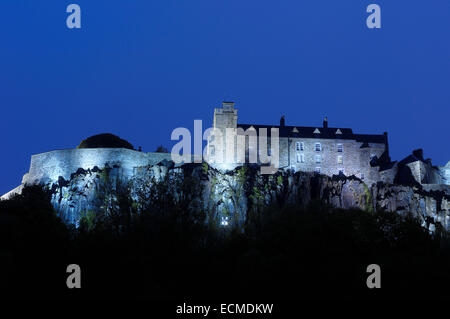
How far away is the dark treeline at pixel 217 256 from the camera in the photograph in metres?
37.2

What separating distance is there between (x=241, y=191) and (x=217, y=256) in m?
20.6

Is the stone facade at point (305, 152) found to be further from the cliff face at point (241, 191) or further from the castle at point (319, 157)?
the cliff face at point (241, 191)

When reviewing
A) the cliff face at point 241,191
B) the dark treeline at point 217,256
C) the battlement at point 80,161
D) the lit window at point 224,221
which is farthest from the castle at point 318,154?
the dark treeline at point 217,256

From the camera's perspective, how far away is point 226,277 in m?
39.9

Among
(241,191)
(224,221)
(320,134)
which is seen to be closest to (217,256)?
(224,221)

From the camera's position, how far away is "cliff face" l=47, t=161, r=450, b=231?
59.6 meters

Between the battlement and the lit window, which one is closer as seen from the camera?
the lit window

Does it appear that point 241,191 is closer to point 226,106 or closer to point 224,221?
point 224,221

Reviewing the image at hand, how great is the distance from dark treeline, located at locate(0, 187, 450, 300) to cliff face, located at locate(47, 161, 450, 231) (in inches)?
463

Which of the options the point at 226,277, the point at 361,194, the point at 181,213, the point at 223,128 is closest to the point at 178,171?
the point at 223,128

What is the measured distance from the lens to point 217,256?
4316cm

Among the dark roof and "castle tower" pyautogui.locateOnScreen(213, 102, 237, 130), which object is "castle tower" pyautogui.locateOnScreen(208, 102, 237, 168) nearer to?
"castle tower" pyautogui.locateOnScreen(213, 102, 237, 130)

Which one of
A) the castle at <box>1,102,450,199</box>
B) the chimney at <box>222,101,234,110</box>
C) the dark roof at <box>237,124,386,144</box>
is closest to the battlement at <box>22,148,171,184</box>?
the castle at <box>1,102,450,199</box>
